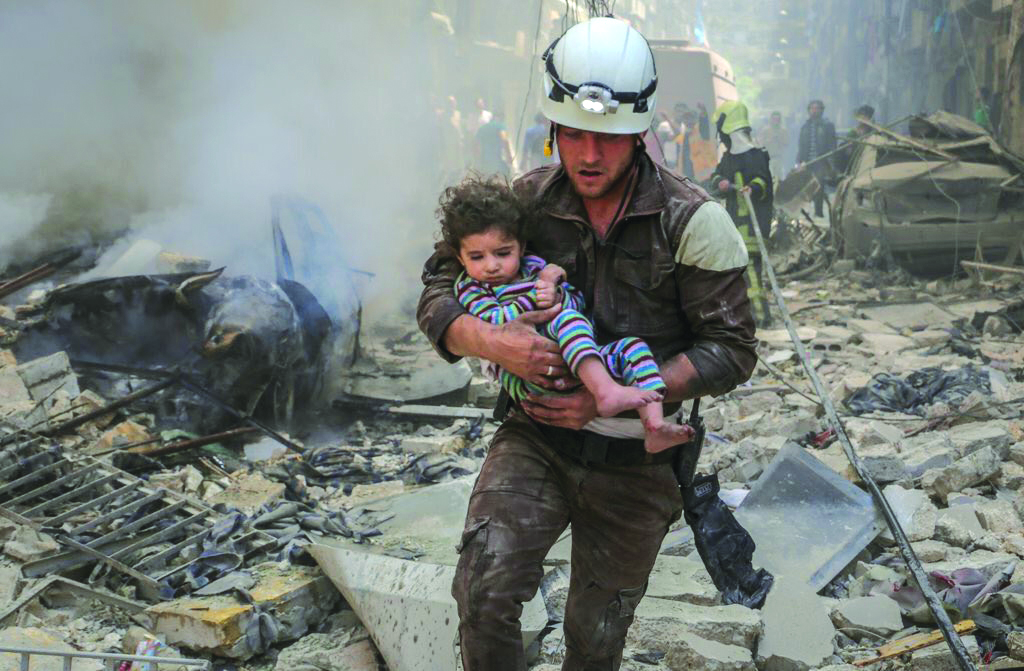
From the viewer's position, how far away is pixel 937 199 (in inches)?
460

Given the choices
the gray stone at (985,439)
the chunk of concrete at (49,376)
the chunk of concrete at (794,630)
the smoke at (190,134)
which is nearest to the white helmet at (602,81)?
the chunk of concrete at (794,630)

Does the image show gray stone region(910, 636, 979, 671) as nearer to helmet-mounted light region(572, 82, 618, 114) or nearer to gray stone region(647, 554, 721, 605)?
gray stone region(647, 554, 721, 605)

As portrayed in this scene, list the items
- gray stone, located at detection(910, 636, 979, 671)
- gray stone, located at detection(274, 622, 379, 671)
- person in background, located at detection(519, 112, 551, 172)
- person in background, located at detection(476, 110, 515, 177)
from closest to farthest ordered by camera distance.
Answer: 1. gray stone, located at detection(910, 636, 979, 671)
2. gray stone, located at detection(274, 622, 379, 671)
3. person in background, located at detection(519, 112, 551, 172)
4. person in background, located at detection(476, 110, 515, 177)

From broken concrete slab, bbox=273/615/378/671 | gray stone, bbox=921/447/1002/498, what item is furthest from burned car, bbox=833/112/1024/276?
broken concrete slab, bbox=273/615/378/671

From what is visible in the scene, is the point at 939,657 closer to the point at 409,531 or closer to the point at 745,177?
the point at 409,531

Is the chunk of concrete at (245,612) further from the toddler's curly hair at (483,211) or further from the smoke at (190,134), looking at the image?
the smoke at (190,134)

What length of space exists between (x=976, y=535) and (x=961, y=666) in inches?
57.9

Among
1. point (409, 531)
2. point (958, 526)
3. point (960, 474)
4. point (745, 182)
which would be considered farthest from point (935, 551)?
→ point (745, 182)

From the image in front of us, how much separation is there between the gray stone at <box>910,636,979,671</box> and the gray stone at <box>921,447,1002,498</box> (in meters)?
1.73

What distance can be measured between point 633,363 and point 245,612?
1945mm

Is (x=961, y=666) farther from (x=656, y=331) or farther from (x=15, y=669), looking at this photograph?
(x=15, y=669)

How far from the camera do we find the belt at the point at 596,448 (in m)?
2.48

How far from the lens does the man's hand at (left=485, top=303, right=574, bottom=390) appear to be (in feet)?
7.64

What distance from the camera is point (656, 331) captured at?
98.0 inches
